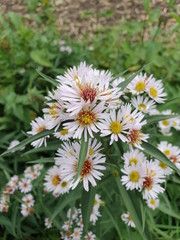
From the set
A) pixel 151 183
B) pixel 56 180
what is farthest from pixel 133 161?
pixel 56 180

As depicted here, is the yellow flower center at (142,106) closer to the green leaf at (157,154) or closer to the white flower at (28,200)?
the green leaf at (157,154)

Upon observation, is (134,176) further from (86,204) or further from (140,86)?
(140,86)

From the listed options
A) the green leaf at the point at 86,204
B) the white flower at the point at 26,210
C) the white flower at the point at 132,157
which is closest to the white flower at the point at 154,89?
the white flower at the point at 132,157

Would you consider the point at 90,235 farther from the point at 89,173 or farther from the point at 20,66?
the point at 20,66

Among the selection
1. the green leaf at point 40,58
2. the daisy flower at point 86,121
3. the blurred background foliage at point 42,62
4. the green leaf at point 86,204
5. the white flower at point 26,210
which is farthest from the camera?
the green leaf at point 40,58

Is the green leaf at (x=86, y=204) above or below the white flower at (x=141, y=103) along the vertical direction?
below

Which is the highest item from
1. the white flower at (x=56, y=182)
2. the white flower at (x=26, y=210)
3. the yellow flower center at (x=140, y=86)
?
the yellow flower center at (x=140, y=86)
